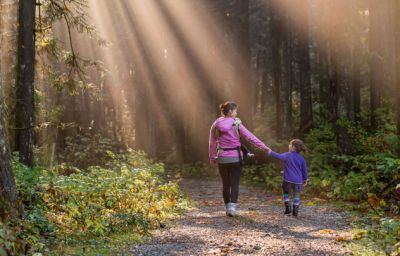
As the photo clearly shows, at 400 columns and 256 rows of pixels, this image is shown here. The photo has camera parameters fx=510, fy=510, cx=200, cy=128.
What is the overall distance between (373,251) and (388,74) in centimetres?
1777

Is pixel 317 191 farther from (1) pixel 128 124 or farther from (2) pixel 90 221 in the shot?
(1) pixel 128 124

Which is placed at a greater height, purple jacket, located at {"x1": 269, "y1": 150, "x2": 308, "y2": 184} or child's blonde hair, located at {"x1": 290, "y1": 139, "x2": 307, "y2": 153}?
child's blonde hair, located at {"x1": 290, "y1": 139, "x2": 307, "y2": 153}

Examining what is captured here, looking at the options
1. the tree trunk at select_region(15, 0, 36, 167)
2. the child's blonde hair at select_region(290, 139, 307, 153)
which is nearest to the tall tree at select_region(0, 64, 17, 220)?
the child's blonde hair at select_region(290, 139, 307, 153)

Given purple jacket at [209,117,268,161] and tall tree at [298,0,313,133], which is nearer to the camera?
purple jacket at [209,117,268,161]

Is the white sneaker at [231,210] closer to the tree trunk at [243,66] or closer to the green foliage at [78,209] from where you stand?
the green foliage at [78,209]

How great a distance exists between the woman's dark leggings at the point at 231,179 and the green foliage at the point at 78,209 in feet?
4.02

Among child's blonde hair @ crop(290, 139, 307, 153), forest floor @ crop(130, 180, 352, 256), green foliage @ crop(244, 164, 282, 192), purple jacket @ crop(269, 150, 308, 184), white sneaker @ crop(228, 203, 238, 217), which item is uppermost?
child's blonde hair @ crop(290, 139, 307, 153)

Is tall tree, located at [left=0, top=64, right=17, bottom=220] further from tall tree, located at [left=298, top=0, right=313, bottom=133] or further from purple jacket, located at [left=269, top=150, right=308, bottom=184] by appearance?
tall tree, located at [left=298, top=0, right=313, bottom=133]

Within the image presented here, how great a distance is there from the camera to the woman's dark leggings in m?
9.86

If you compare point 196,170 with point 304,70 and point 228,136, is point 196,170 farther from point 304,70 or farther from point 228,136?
point 228,136

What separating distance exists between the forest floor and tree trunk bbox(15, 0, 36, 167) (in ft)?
15.1

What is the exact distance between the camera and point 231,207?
32.6ft

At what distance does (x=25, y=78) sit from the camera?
41.5 feet

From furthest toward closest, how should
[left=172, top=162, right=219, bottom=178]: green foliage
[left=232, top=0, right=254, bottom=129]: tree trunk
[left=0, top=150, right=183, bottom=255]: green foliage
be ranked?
[left=172, top=162, right=219, bottom=178]: green foliage < [left=232, top=0, right=254, bottom=129]: tree trunk < [left=0, top=150, right=183, bottom=255]: green foliage
